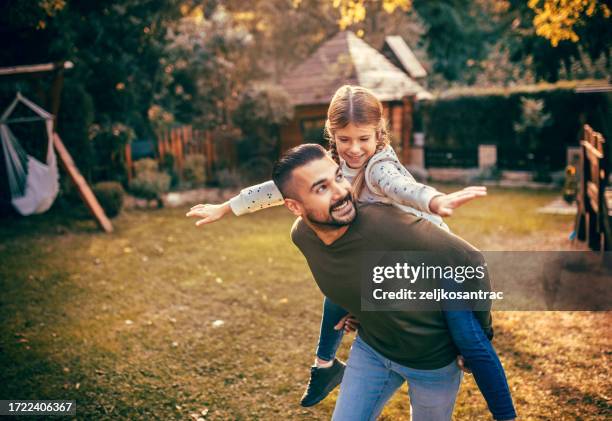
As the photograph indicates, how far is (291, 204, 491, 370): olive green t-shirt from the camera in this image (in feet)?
6.93

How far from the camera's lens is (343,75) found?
18.0 metres

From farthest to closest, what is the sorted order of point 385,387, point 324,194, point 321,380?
point 321,380
point 385,387
point 324,194

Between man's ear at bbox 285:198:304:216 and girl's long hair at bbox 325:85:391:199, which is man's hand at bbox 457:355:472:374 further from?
girl's long hair at bbox 325:85:391:199

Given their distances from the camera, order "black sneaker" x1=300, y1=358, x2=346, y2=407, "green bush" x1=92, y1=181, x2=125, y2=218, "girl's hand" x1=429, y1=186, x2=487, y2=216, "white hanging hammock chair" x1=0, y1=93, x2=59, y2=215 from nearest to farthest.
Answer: "girl's hand" x1=429, y1=186, x2=487, y2=216 < "black sneaker" x1=300, y1=358, x2=346, y2=407 < "white hanging hammock chair" x1=0, y1=93, x2=59, y2=215 < "green bush" x1=92, y1=181, x2=125, y2=218

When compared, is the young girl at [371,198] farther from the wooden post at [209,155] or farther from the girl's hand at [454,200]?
the wooden post at [209,155]

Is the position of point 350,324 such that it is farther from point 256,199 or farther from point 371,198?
point 256,199

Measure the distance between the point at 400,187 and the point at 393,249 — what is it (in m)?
A: 0.41

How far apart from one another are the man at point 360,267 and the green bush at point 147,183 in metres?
11.2

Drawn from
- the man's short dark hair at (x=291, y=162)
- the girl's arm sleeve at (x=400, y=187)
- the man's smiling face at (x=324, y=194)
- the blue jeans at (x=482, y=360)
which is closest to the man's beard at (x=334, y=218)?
the man's smiling face at (x=324, y=194)

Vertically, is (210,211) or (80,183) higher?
(210,211)

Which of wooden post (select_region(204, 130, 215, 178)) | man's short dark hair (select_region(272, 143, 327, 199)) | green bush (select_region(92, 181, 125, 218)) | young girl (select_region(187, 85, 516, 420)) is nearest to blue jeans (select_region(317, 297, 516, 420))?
young girl (select_region(187, 85, 516, 420))

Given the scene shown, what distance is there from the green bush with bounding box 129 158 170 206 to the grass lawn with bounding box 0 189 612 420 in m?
3.48

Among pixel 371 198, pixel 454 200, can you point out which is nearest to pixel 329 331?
pixel 371 198

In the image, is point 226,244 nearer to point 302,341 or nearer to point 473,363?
point 302,341
